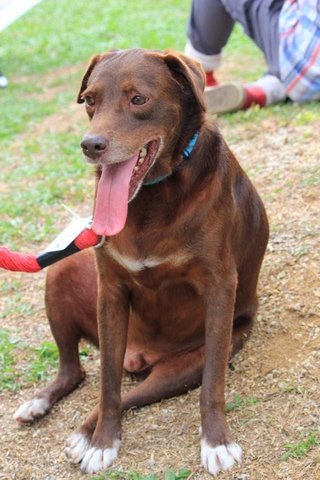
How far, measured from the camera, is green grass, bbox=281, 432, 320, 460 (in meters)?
3.36

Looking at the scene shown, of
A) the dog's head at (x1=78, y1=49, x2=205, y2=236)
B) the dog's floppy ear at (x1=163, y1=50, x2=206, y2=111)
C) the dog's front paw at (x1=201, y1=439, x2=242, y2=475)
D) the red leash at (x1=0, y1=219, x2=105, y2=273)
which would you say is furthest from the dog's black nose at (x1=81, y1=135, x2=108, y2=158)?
the dog's front paw at (x1=201, y1=439, x2=242, y2=475)

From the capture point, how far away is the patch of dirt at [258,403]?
3492 millimetres

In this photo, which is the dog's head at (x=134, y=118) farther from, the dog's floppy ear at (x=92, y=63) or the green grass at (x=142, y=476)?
the green grass at (x=142, y=476)

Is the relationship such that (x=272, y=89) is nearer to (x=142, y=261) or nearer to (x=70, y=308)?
(x=70, y=308)

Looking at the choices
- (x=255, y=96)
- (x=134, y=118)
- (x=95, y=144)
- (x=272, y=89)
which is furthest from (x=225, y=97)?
(x=95, y=144)

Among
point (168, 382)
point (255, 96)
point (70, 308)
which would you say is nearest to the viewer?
point (168, 382)

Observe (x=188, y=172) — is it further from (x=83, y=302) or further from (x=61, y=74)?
(x=61, y=74)

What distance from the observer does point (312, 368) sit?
3.82 m

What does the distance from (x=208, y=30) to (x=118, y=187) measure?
4.36 m

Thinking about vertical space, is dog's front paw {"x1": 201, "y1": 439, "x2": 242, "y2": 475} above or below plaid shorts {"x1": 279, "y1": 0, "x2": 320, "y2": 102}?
above

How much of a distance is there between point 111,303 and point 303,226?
1597mm

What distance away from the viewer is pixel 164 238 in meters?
3.42

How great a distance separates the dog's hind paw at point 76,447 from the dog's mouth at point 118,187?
1003 mm

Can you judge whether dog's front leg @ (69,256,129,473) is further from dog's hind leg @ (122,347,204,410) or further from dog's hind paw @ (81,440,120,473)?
dog's hind leg @ (122,347,204,410)
